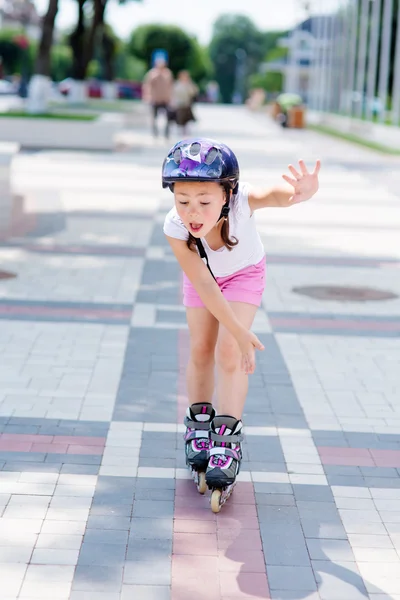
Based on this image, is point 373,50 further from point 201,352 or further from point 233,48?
point 233,48

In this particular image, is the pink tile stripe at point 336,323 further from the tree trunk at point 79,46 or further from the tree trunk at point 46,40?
the tree trunk at point 79,46

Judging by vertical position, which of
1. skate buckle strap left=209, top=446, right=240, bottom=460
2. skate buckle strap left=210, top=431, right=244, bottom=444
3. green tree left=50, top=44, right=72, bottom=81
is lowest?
green tree left=50, top=44, right=72, bottom=81

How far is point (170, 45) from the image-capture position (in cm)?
9244

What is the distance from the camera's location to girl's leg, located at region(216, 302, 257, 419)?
432 centimetres

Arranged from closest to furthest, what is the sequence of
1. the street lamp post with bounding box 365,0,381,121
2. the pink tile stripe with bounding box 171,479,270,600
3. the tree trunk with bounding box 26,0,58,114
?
the pink tile stripe with bounding box 171,479,270,600 → the tree trunk with bounding box 26,0,58,114 → the street lamp post with bounding box 365,0,381,121

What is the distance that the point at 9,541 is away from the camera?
384 centimetres

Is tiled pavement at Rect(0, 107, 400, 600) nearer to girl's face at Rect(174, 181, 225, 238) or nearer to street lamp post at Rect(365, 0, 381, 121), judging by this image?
girl's face at Rect(174, 181, 225, 238)

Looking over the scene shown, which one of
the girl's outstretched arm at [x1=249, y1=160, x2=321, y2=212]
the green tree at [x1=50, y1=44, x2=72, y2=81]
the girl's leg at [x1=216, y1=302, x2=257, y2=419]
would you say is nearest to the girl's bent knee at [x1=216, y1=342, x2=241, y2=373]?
the girl's leg at [x1=216, y1=302, x2=257, y2=419]

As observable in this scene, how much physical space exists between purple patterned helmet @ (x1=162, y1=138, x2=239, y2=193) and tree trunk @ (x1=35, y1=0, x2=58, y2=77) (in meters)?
22.5

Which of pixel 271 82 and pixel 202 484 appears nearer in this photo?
pixel 202 484

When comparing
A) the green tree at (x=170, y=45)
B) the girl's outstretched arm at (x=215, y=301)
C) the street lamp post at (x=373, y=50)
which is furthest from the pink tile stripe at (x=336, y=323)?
the green tree at (x=170, y=45)

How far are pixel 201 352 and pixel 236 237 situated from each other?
1.98 ft

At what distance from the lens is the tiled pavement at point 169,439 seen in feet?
12.1

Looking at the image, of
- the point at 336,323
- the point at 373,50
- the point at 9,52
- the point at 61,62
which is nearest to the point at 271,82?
the point at 61,62
